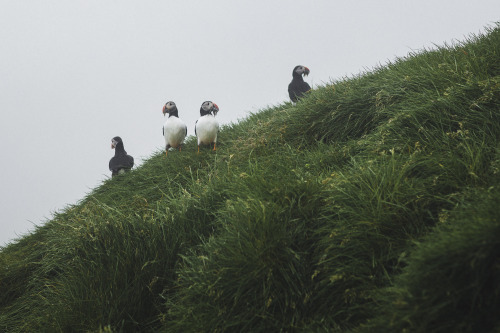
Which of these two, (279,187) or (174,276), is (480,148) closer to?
(279,187)

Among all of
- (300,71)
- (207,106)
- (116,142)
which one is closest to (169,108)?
(207,106)

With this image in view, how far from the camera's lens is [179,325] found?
10.1 feet

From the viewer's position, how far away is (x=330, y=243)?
120 inches

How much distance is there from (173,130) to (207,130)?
90 cm

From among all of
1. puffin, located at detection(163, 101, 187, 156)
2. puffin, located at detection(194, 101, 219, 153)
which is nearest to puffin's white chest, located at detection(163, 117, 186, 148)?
puffin, located at detection(163, 101, 187, 156)

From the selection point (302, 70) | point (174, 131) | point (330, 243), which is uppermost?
point (302, 70)

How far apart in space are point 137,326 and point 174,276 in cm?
44

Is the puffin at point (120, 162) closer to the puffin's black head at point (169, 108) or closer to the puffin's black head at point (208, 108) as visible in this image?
the puffin's black head at point (169, 108)

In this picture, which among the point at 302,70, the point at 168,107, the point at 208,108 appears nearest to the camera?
the point at 208,108

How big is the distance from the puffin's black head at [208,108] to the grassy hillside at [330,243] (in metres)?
2.48

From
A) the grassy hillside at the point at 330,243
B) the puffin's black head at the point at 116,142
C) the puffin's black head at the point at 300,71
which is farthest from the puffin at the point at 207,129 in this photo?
the puffin's black head at the point at 300,71

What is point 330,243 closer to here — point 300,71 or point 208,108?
point 208,108

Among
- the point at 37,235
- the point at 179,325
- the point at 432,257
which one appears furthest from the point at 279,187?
the point at 37,235

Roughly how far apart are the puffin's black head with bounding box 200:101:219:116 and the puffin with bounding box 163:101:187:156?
1.45ft
